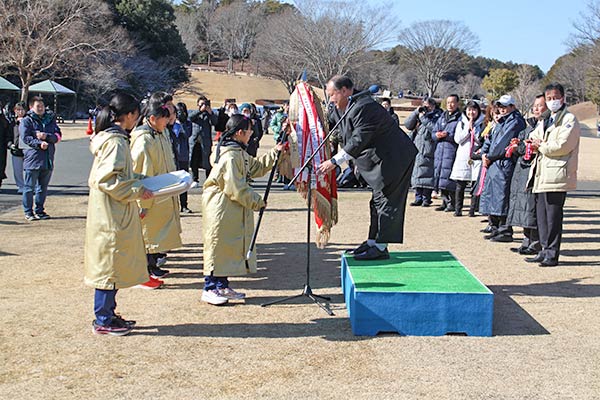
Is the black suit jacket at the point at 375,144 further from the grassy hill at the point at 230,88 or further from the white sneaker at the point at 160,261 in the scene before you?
the grassy hill at the point at 230,88

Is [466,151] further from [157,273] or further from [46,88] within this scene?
[46,88]

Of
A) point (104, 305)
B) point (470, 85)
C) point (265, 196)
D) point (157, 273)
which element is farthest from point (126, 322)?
point (470, 85)

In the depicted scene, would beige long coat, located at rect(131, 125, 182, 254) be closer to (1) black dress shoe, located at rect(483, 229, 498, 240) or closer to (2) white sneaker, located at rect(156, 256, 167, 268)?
(2) white sneaker, located at rect(156, 256, 167, 268)

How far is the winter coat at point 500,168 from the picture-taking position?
877cm

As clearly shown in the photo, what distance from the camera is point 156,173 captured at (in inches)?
265

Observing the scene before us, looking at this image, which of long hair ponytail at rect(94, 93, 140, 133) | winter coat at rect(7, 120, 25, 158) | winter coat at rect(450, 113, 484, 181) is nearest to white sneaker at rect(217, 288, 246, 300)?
long hair ponytail at rect(94, 93, 140, 133)

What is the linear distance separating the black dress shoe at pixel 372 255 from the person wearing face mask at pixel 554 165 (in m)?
2.19

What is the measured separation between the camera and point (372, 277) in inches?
220

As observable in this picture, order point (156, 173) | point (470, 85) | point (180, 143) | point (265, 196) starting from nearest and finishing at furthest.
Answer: point (265, 196) → point (156, 173) → point (180, 143) → point (470, 85)

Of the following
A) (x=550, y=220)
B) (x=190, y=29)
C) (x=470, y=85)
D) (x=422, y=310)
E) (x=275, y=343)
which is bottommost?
(x=275, y=343)

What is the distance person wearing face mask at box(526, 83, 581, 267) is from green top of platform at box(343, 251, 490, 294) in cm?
159

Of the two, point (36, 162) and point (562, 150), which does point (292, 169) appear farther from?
point (36, 162)

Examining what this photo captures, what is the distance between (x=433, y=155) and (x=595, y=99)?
52.0 metres

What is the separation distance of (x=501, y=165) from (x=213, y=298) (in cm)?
479
